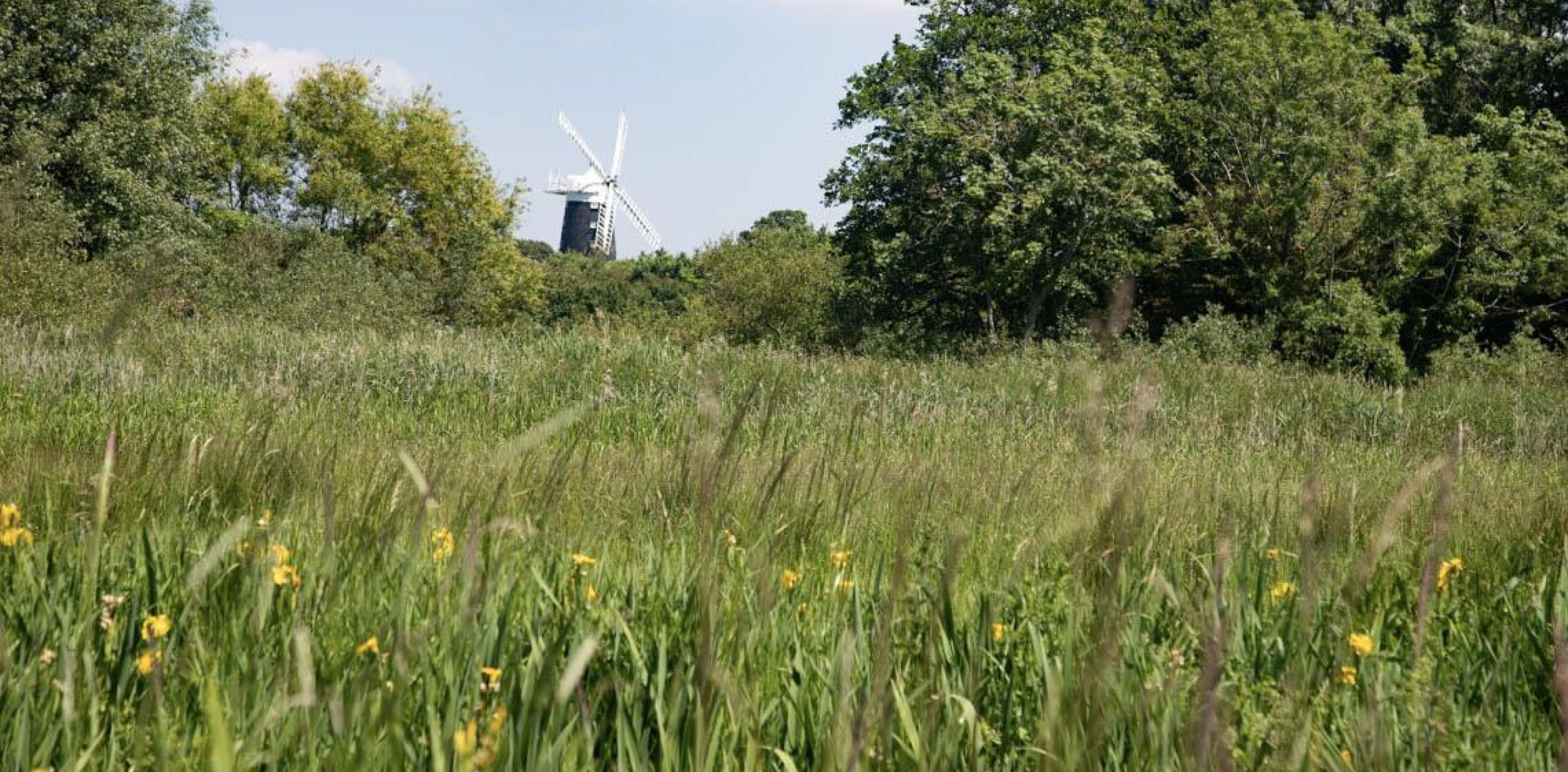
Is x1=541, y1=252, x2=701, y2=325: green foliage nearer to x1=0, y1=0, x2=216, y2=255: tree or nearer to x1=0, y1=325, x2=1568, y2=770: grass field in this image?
x1=0, y1=0, x2=216, y2=255: tree

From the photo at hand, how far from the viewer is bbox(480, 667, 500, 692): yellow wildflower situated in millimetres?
1661

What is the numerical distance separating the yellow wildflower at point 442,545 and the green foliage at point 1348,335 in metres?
20.1

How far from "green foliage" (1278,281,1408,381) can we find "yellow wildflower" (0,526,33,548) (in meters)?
20.8

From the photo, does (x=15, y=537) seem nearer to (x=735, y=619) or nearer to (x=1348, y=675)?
(x=735, y=619)

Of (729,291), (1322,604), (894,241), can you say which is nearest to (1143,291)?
(894,241)

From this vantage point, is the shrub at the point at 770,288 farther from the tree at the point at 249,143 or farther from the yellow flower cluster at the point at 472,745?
the yellow flower cluster at the point at 472,745

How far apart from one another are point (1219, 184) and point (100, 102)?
73.4ft

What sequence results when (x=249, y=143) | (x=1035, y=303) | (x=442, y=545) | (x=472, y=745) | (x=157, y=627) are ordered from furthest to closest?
1. (x=249, y=143)
2. (x=1035, y=303)
3. (x=442, y=545)
4. (x=157, y=627)
5. (x=472, y=745)

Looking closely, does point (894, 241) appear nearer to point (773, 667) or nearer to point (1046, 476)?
point (1046, 476)

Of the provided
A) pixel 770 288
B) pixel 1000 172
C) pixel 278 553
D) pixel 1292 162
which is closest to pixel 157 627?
pixel 278 553

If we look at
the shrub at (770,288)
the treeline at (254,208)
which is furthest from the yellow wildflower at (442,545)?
the shrub at (770,288)

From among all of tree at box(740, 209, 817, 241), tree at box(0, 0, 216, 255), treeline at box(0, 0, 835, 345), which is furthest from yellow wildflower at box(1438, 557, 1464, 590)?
tree at box(740, 209, 817, 241)

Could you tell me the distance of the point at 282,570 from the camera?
6.81ft

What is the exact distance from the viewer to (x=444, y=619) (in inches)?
74.3
